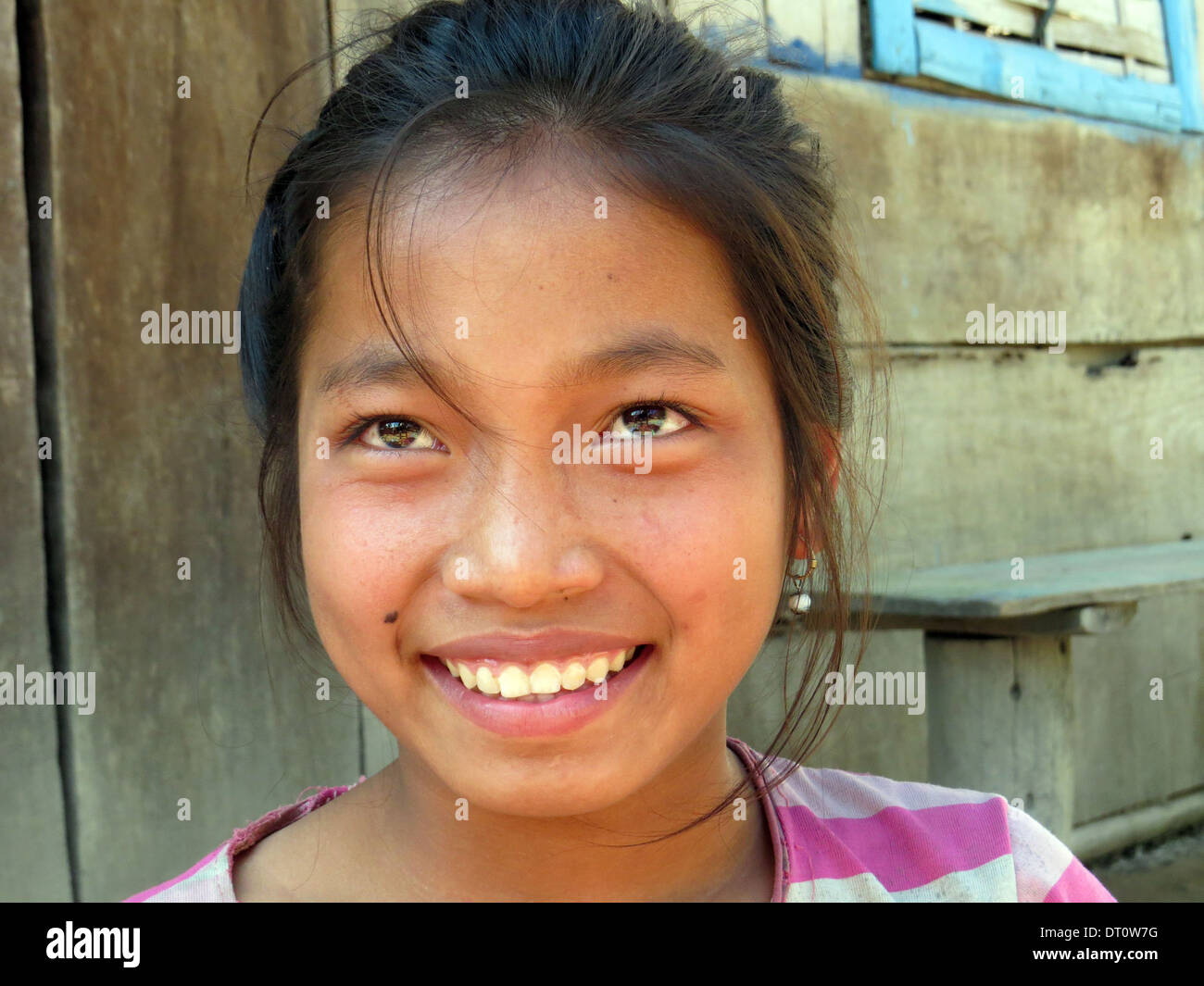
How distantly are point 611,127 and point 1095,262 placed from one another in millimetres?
2921

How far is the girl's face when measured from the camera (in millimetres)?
1143

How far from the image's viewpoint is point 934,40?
3.28m

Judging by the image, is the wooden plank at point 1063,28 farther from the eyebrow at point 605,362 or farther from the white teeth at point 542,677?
the white teeth at point 542,677

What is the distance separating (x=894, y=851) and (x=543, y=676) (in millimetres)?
584

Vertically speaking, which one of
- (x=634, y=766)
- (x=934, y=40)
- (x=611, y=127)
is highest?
(x=934, y=40)

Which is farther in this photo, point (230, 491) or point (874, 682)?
point (874, 682)

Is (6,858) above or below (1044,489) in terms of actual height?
below

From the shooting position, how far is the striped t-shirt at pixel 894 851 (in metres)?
1.41

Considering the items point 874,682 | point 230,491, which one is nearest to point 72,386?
point 230,491

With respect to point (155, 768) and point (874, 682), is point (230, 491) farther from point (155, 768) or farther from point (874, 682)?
point (874, 682)

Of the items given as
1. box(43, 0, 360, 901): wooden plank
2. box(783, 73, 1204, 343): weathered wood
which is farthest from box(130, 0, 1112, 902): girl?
box(783, 73, 1204, 343): weathered wood

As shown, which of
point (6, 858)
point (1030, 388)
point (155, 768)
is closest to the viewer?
point (6, 858)

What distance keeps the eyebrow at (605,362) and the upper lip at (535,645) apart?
24 centimetres
